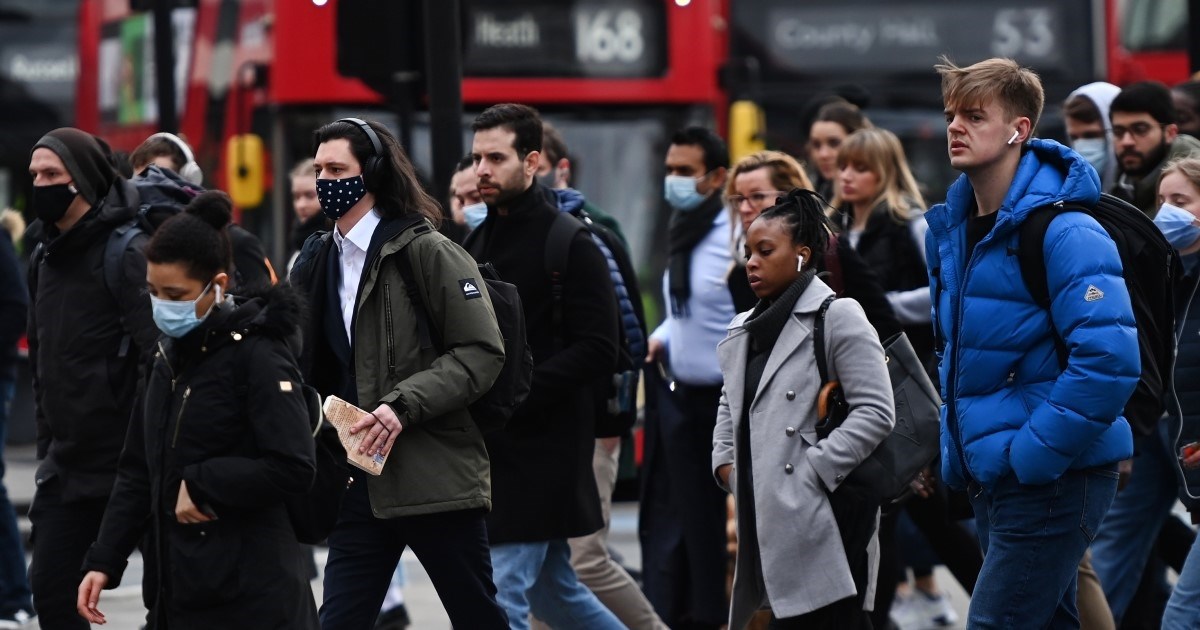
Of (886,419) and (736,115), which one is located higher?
(736,115)

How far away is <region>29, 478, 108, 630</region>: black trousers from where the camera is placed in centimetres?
599

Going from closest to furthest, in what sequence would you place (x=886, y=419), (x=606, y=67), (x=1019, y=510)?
(x=1019, y=510) < (x=886, y=419) < (x=606, y=67)

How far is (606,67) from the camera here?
11.7 metres

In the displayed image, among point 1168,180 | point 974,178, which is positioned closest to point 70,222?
point 974,178

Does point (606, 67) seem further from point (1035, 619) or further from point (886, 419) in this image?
point (1035, 619)

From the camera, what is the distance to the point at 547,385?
614cm

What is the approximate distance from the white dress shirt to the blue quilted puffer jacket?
57.1 inches

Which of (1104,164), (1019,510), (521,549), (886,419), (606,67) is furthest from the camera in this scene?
(606,67)

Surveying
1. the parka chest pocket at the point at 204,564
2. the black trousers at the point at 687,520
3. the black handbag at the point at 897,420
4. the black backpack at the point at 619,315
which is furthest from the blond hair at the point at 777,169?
the parka chest pocket at the point at 204,564

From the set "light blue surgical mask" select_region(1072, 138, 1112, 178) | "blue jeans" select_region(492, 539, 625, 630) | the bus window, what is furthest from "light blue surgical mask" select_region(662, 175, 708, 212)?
the bus window

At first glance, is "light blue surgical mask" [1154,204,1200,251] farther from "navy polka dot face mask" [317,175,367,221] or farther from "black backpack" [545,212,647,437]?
"navy polka dot face mask" [317,175,367,221]

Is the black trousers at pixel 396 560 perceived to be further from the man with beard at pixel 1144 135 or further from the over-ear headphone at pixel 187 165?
the man with beard at pixel 1144 135

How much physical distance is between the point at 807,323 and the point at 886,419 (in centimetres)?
→ 33

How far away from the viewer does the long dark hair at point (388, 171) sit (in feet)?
17.8
